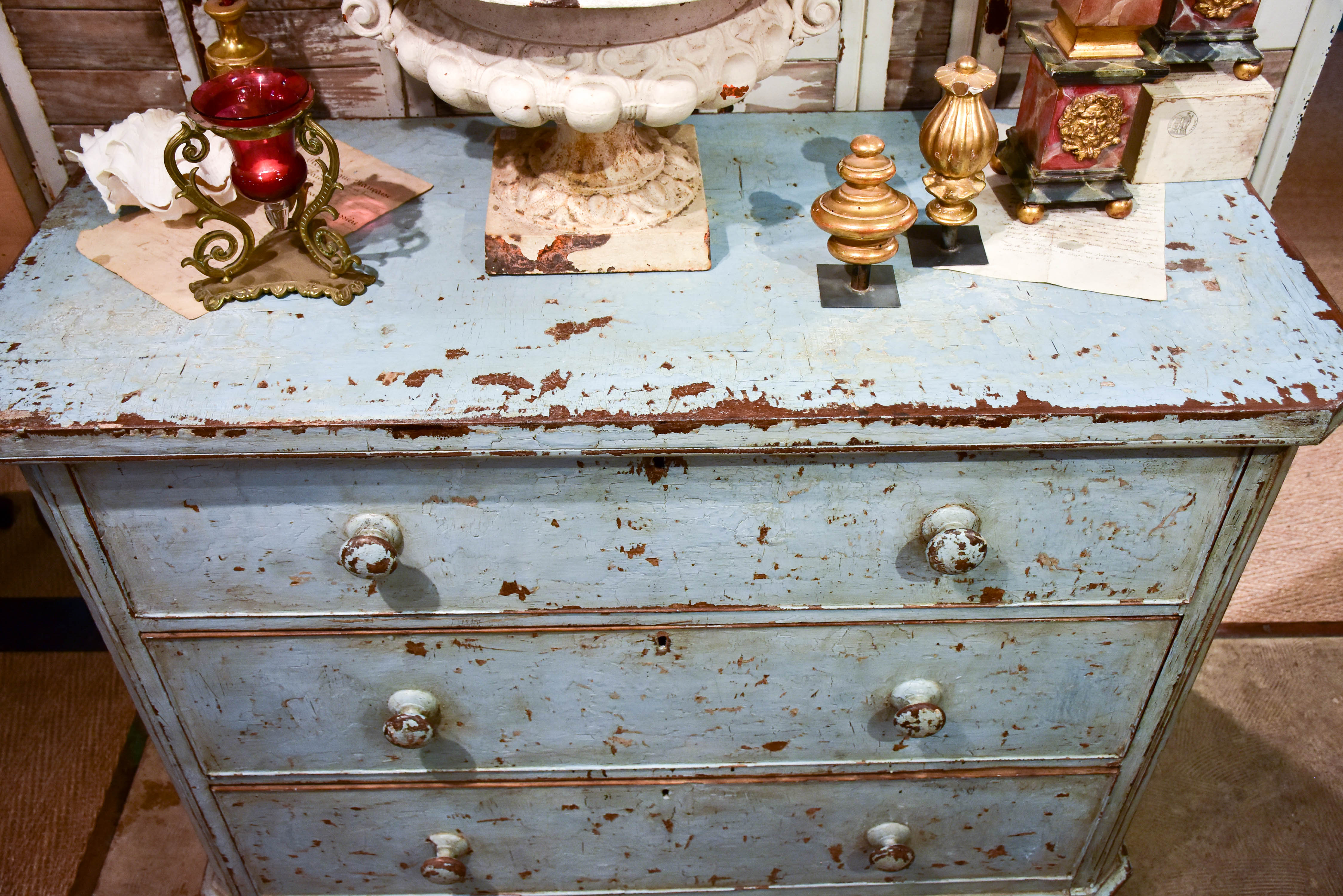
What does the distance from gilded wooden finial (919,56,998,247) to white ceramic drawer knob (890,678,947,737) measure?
21.5 inches

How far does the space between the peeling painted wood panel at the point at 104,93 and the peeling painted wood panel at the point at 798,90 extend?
850 millimetres

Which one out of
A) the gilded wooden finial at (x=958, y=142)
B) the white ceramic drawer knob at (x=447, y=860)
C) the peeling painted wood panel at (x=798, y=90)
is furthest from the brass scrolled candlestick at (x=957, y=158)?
the white ceramic drawer knob at (x=447, y=860)

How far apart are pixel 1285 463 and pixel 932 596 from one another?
1.31ft

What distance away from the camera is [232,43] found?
130cm

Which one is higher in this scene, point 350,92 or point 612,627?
point 350,92

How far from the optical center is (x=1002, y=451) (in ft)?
3.66

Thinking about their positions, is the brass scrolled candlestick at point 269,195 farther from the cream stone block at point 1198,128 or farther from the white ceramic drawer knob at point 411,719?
the cream stone block at point 1198,128

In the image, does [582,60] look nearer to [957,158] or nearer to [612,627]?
[957,158]

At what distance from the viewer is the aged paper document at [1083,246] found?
48.4 inches

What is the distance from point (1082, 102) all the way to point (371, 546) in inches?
38.3

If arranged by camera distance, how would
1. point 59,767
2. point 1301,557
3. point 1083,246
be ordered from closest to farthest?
point 1083,246 < point 59,767 < point 1301,557

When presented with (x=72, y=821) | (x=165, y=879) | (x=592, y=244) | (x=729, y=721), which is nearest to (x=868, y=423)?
(x=592, y=244)

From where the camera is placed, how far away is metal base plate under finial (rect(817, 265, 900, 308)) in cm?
121

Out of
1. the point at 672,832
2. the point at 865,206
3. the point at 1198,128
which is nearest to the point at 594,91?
the point at 865,206
